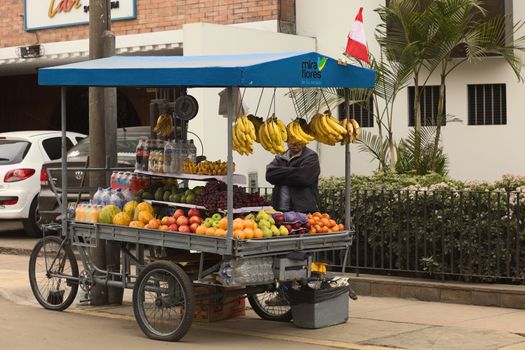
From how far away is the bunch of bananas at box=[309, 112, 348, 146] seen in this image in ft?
32.2

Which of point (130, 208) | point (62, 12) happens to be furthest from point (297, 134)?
point (62, 12)

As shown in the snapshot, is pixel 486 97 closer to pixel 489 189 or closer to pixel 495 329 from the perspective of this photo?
pixel 489 189

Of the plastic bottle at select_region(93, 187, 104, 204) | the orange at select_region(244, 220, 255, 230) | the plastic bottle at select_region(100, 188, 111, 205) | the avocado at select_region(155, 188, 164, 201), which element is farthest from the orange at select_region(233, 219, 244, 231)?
the plastic bottle at select_region(93, 187, 104, 204)

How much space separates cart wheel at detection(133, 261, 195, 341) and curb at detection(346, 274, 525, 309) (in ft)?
9.81

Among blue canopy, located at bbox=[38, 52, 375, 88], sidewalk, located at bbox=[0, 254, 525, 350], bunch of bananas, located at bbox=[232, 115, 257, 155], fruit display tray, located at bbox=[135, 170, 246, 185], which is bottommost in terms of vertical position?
sidewalk, located at bbox=[0, 254, 525, 350]

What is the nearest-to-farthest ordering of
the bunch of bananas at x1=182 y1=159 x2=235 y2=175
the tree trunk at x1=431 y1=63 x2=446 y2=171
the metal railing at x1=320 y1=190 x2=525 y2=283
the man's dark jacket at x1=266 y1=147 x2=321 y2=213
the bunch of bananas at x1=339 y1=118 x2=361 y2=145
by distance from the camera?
the bunch of bananas at x1=182 y1=159 x2=235 y2=175, the bunch of bananas at x1=339 y1=118 x2=361 y2=145, the man's dark jacket at x1=266 y1=147 x2=321 y2=213, the metal railing at x1=320 y1=190 x2=525 y2=283, the tree trunk at x1=431 y1=63 x2=446 y2=171

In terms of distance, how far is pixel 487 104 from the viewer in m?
15.0

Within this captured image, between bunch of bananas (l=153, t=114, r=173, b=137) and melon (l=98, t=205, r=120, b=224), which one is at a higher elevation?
bunch of bananas (l=153, t=114, r=173, b=137)

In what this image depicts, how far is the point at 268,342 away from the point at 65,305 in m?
2.61

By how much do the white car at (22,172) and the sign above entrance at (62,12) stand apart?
2.91 metres

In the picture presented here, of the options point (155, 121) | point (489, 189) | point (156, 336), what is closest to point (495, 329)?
point (489, 189)

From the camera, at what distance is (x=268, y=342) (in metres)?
9.19

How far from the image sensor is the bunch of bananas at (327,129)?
32.2ft

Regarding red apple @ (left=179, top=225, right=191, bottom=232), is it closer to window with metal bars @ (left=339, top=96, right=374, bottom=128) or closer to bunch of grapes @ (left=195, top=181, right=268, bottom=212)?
bunch of grapes @ (left=195, top=181, right=268, bottom=212)
